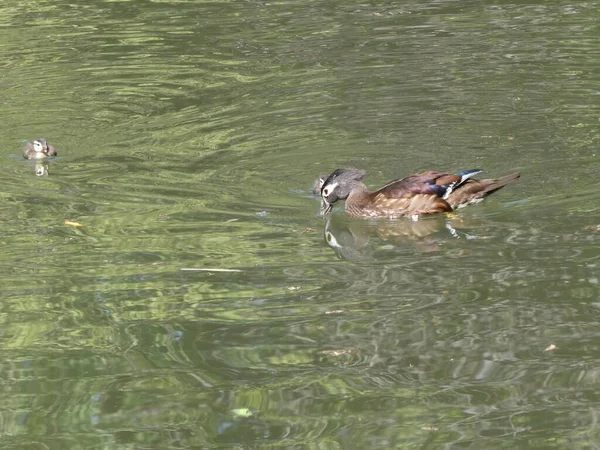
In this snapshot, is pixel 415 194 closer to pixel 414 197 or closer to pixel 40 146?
pixel 414 197

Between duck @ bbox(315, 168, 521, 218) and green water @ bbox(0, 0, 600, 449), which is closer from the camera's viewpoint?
green water @ bbox(0, 0, 600, 449)

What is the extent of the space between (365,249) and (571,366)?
317 cm

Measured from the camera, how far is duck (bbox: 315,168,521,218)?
1116cm

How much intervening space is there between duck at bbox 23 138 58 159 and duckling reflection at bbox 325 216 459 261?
3.64 metres

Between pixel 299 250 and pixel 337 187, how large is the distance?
1476 mm

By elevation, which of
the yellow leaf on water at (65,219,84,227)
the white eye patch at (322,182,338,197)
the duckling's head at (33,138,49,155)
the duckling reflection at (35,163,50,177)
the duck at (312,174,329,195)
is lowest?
the duck at (312,174,329,195)

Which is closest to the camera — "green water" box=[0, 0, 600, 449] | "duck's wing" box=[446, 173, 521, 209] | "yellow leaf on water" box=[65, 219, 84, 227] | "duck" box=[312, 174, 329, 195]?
"green water" box=[0, 0, 600, 449]

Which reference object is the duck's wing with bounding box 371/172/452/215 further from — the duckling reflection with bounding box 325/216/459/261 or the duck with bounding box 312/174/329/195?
the duck with bounding box 312/174/329/195

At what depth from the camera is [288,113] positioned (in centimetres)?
1502

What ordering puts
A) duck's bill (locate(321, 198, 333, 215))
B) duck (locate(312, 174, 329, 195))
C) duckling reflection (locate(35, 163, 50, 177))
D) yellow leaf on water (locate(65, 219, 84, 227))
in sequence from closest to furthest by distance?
1. yellow leaf on water (locate(65, 219, 84, 227))
2. duck's bill (locate(321, 198, 333, 215))
3. duck (locate(312, 174, 329, 195))
4. duckling reflection (locate(35, 163, 50, 177))

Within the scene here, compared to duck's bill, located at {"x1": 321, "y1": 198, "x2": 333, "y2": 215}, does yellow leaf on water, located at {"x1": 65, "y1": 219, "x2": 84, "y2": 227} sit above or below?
above

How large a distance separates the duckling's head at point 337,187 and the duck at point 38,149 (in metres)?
3.52

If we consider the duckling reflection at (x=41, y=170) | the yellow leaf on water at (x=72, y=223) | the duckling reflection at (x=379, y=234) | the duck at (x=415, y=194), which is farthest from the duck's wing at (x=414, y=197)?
the duckling reflection at (x=41, y=170)

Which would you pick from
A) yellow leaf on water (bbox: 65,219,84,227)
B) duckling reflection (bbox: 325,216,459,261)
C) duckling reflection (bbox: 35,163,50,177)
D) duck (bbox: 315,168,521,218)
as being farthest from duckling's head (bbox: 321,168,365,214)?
duckling reflection (bbox: 35,163,50,177)
